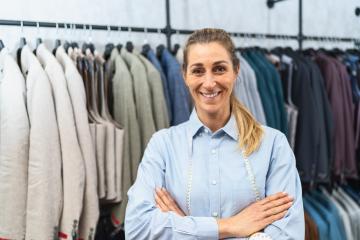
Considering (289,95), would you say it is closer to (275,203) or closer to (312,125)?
(312,125)

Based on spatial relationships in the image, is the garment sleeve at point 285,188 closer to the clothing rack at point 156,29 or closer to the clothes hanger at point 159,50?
the clothes hanger at point 159,50

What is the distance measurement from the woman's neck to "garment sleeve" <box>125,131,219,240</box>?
16 cm

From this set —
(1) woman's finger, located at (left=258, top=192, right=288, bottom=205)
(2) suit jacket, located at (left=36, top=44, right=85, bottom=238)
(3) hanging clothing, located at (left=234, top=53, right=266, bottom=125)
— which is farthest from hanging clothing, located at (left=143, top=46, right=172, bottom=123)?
(1) woman's finger, located at (left=258, top=192, right=288, bottom=205)

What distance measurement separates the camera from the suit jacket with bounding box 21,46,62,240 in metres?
1.33

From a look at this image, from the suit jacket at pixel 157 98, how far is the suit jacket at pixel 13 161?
0.54 meters

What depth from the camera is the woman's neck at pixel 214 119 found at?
1.22 m

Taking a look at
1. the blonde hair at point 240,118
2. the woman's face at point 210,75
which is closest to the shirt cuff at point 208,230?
the blonde hair at point 240,118

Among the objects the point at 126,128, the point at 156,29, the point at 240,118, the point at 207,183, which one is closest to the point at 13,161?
the point at 126,128

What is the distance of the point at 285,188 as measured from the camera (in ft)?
3.69

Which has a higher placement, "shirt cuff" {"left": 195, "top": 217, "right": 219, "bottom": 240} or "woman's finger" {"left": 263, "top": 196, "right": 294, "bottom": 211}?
"woman's finger" {"left": 263, "top": 196, "right": 294, "bottom": 211}

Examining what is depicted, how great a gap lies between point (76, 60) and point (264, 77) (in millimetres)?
982

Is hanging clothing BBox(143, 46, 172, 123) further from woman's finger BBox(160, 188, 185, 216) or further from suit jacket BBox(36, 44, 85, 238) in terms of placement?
woman's finger BBox(160, 188, 185, 216)

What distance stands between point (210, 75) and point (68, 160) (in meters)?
0.64

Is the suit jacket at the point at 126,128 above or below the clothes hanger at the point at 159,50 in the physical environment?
below
